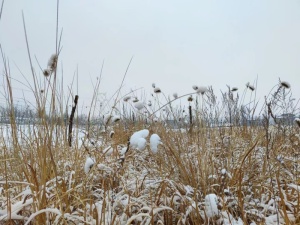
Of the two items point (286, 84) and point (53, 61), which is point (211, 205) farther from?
point (286, 84)

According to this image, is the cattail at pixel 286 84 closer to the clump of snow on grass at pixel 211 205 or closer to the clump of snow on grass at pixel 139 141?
the clump of snow on grass at pixel 211 205

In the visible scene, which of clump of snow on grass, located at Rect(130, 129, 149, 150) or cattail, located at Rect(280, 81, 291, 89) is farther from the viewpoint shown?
cattail, located at Rect(280, 81, 291, 89)

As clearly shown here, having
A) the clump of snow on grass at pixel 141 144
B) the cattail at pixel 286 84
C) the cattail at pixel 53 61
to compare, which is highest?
the cattail at pixel 53 61

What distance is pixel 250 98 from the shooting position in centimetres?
276

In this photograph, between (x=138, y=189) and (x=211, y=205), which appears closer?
(x=211, y=205)

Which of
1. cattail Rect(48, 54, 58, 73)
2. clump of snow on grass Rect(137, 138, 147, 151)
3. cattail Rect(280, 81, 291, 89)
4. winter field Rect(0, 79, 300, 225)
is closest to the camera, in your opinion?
clump of snow on grass Rect(137, 138, 147, 151)

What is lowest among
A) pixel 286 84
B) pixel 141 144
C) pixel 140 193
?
pixel 140 193

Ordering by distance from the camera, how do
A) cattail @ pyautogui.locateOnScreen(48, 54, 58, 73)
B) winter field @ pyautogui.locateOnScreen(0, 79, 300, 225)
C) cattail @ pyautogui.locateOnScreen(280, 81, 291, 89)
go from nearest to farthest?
winter field @ pyautogui.locateOnScreen(0, 79, 300, 225) → cattail @ pyautogui.locateOnScreen(48, 54, 58, 73) → cattail @ pyautogui.locateOnScreen(280, 81, 291, 89)

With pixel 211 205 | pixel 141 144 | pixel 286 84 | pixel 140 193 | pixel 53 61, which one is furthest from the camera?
pixel 286 84

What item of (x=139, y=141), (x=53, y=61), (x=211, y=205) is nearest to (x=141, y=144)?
(x=139, y=141)

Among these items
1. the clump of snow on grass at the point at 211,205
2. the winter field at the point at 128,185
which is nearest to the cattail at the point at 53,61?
the winter field at the point at 128,185

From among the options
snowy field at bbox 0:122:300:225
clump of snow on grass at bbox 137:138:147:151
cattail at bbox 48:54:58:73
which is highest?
cattail at bbox 48:54:58:73

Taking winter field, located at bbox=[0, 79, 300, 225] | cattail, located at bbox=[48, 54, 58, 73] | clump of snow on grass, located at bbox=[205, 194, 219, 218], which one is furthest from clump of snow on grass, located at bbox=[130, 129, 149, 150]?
cattail, located at bbox=[48, 54, 58, 73]

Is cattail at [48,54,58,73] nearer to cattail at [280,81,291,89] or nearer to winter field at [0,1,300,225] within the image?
winter field at [0,1,300,225]
